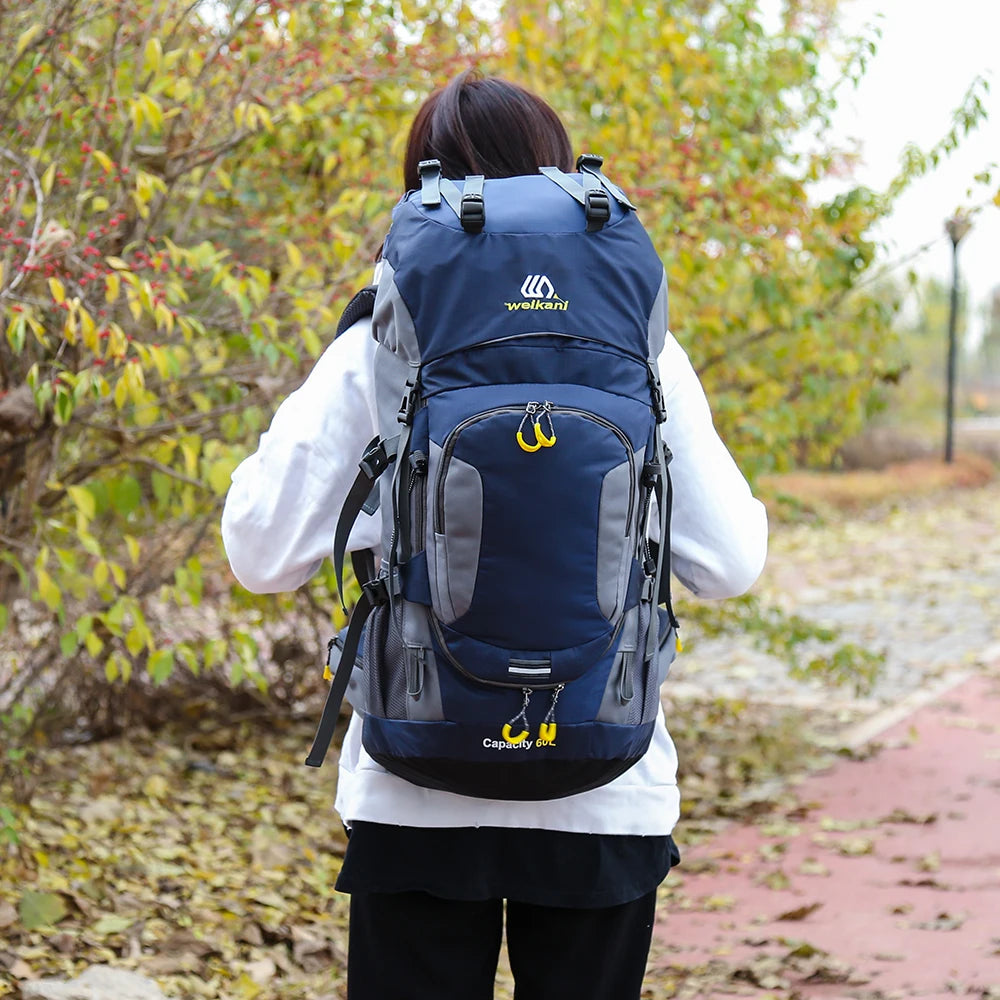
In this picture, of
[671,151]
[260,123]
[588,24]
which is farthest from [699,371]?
[260,123]

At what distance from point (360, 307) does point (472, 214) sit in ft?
0.79

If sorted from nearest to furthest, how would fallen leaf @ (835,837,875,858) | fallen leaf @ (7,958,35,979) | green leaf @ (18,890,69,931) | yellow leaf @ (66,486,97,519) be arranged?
yellow leaf @ (66,486,97,519) → fallen leaf @ (7,958,35,979) → green leaf @ (18,890,69,931) → fallen leaf @ (835,837,875,858)

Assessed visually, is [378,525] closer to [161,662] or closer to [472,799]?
[472,799]

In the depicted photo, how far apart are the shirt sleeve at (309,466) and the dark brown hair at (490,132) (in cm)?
27

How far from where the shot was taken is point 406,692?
1.77 m

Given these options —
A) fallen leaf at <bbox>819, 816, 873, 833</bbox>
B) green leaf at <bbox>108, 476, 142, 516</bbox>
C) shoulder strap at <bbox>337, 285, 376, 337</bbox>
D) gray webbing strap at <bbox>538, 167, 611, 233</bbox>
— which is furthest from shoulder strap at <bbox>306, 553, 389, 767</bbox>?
fallen leaf at <bbox>819, 816, 873, 833</bbox>

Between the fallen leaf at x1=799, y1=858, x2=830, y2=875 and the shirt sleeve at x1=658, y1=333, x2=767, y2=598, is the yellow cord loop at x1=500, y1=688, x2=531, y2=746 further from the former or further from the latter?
the fallen leaf at x1=799, y1=858, x2=830, y2=875

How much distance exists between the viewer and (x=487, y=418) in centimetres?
169

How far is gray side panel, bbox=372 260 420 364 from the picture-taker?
68.3 inches

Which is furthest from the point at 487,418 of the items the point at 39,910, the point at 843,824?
the point at 843,824

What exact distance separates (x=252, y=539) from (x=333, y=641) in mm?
211

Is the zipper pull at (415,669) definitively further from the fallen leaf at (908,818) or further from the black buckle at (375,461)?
the fallen leaf at (908,818)

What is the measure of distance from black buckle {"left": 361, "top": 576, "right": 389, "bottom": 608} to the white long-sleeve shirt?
11 centimetres

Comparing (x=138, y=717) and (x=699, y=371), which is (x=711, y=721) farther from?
(x=138, y=717)
